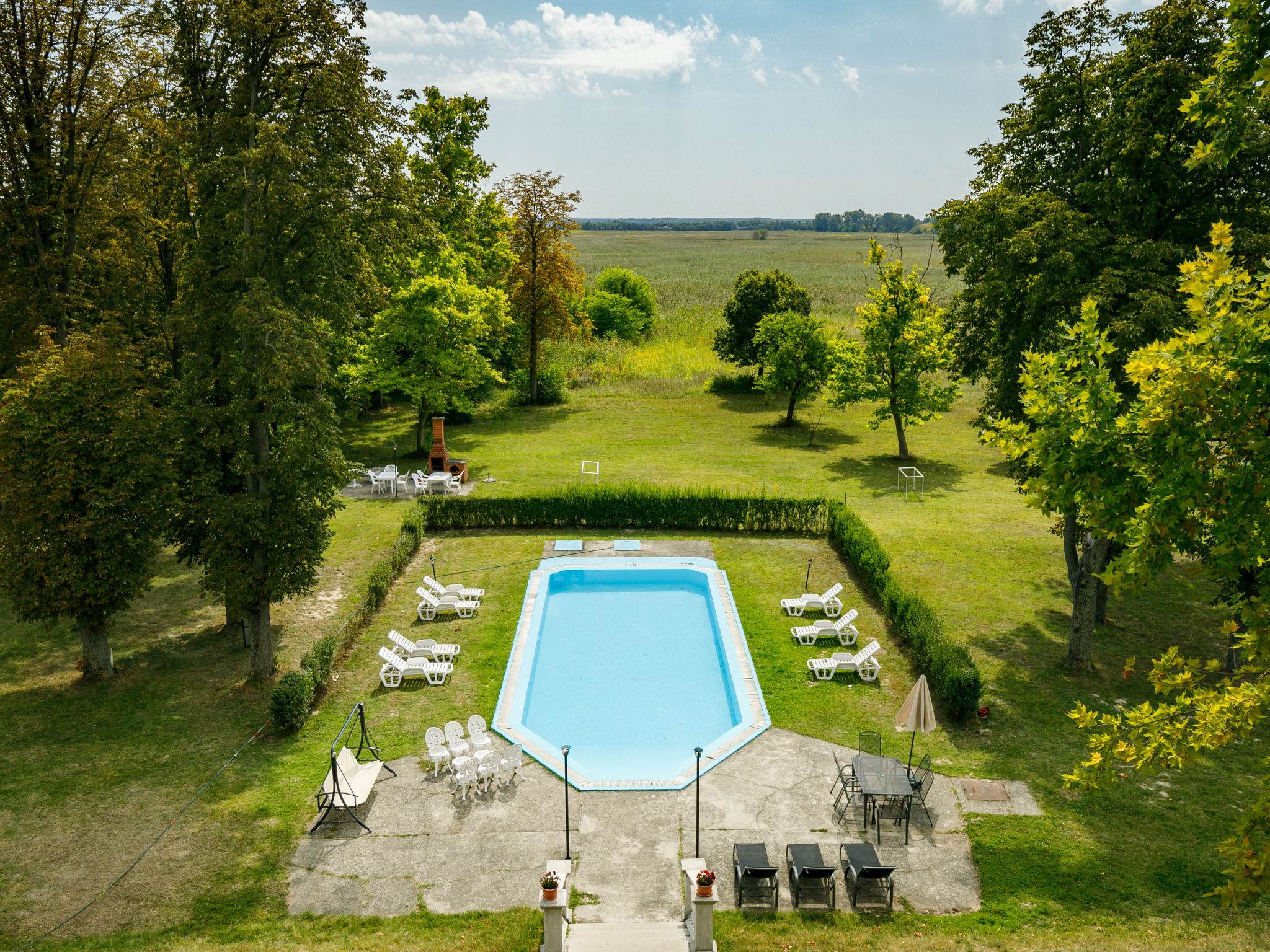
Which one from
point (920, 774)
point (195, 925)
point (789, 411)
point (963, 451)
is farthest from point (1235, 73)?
point (789, 411)

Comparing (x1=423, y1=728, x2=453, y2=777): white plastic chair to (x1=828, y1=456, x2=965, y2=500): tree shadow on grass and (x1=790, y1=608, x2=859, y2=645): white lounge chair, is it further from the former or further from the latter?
(x1=828, y1=456, x2=965, y2=500): tree shadow on grass

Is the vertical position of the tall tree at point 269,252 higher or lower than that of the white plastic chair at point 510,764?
higher

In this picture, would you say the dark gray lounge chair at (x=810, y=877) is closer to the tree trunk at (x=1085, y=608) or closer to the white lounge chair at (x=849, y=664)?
the white lounge chair at (x=849, y=664)

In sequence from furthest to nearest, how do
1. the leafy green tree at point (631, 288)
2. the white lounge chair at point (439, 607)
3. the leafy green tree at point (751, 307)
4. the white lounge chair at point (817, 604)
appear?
1. the leafy green tree at point (631, 288)
2. the leafy green tree at point (751, 307)
3. the white lounge chair at point (817, 604)
4. the white lounge chair at point (439, 607)

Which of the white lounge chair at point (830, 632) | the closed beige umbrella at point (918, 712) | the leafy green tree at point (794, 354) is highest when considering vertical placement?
the leafy green tree at point (794, 354)

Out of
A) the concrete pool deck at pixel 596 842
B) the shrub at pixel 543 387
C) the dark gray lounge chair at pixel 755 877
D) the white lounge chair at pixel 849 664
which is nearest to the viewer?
the dark gray lounge chair at pixel 755 877

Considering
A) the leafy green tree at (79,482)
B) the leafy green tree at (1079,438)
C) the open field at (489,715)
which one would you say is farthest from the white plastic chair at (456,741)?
the leafy green tree at (1079,438)

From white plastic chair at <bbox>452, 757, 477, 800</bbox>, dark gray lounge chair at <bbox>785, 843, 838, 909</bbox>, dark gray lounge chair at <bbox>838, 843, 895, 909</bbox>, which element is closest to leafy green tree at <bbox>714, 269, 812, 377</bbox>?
white plastic chair at <bbox>452, 757, 477, 800</bbox>
